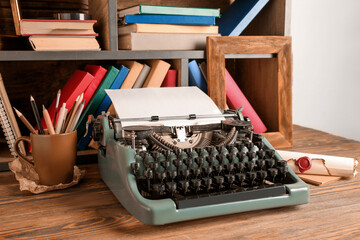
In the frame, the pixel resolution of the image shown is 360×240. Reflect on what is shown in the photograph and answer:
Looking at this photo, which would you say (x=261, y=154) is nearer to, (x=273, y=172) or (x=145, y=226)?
(x=273, y=172)

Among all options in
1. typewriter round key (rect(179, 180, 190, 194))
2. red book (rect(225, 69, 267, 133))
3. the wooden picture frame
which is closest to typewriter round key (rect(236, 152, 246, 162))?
typewriter round key (rect(179, 180, 190, 194))

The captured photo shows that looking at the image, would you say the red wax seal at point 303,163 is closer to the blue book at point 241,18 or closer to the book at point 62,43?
the blue book at point 241,18

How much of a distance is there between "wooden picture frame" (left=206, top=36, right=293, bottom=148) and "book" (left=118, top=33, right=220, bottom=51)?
0.07 meters

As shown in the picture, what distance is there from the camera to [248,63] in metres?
2.15

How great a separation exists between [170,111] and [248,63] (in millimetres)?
A: 842

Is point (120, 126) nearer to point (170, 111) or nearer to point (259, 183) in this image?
point (170, 111)

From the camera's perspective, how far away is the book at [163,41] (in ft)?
5.47

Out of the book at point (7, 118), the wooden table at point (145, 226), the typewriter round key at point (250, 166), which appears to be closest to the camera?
the wooden table at point (145, 226)

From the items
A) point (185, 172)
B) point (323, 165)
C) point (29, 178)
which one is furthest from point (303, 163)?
point (29, 178)

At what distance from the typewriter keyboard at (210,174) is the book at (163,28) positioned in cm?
68

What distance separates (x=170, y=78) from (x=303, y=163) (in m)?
0.68

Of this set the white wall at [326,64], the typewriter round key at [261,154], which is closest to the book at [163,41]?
the typewriter round key at [261,154]

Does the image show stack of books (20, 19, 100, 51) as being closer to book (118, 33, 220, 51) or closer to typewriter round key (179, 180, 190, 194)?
book (118, 33, 220, 51)

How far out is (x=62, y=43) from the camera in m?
1.55
